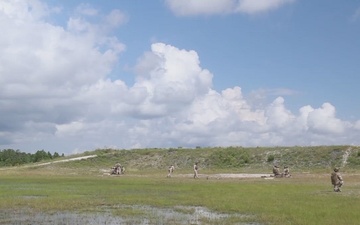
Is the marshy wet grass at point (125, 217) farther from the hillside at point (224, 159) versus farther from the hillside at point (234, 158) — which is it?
the hillside at point (234, 158)

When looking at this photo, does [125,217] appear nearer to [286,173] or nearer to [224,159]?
[286,173]

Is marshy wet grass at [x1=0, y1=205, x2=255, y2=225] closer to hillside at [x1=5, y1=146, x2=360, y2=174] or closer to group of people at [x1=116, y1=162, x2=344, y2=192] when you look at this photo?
group of people at [x1=116, y1=162, x2=344, y2=192]

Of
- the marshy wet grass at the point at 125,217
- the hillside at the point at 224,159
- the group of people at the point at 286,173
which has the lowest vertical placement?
the marshy wet grass at the point at 125,217

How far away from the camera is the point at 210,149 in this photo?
104m

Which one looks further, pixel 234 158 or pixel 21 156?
pixel 21 156

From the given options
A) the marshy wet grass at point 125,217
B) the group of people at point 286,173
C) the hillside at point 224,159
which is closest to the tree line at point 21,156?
the hillside at point 224,159

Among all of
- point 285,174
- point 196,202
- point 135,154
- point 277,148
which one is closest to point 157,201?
point 196,202

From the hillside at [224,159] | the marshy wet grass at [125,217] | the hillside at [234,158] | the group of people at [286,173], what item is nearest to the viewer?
the marshy wet grass at [125,217]

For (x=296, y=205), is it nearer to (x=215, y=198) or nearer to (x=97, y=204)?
(x=215, y=198)

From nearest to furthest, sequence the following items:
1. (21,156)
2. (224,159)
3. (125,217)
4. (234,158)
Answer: (125,217), (234,158), (224,159), (21,156)

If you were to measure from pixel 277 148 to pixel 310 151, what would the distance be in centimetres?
845

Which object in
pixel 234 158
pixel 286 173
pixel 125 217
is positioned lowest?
pixel 125 217

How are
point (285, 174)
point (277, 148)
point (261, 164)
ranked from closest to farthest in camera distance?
1. point (285, 174)
2. point (261, 164)
3. point (277, 148)

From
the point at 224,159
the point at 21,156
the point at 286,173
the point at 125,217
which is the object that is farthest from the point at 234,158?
the point at 21,156
